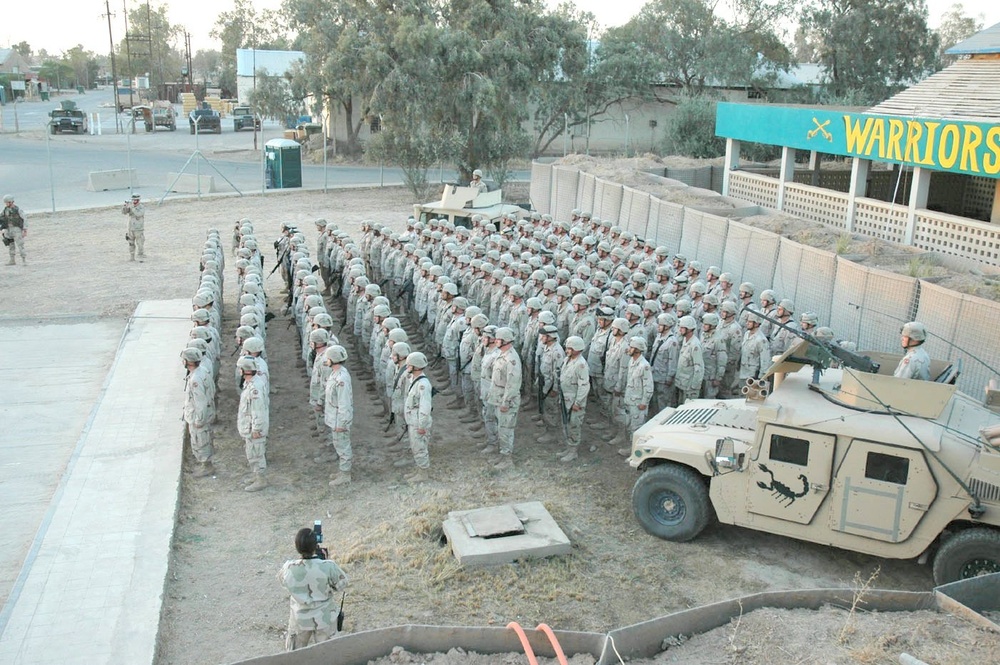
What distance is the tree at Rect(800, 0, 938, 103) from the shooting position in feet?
133

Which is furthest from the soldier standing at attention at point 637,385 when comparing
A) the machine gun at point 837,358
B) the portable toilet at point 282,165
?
the portable toilet at point 282,165

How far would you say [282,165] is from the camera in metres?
32.5

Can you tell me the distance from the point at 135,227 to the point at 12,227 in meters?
2.47

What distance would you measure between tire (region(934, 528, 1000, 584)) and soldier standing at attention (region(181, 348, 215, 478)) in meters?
7.67

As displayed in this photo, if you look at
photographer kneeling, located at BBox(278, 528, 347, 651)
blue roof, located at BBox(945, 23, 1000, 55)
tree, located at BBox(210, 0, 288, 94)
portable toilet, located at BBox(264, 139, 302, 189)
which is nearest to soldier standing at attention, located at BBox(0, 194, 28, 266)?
portable toilet, located at BBox(264, 139, 302, 189)

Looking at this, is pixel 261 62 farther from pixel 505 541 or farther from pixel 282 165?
pixel 505 541

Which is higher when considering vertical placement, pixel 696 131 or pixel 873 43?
pixel 873 43

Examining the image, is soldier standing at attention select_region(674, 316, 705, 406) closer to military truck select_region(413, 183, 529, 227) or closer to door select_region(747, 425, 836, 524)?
door select_region(747, 425, 836, 524)

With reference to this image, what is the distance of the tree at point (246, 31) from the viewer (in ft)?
225

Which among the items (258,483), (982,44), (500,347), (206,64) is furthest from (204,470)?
(206,64)

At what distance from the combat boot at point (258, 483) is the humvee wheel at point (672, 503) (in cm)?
414

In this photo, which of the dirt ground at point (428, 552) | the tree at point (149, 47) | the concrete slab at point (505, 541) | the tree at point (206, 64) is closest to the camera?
the dirt ground at point (428, 552)

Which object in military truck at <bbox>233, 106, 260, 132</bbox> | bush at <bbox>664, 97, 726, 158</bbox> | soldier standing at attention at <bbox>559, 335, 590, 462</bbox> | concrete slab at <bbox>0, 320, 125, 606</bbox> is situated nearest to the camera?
concrete slab at <bbox>0, 320, 125, 606</bbox>

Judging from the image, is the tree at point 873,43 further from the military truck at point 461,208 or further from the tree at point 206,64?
the tree at point 206,64
